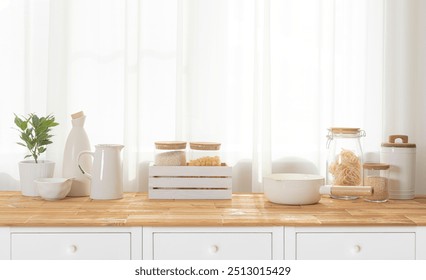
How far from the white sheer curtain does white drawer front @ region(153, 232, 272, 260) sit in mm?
598

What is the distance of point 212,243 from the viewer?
1.97 meters

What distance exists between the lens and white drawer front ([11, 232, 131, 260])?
76.8 inches

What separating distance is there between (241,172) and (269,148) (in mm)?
160

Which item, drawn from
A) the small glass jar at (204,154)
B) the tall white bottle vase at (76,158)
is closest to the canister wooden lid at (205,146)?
the small glass jar at (204,154)

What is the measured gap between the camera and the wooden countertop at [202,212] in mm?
1952

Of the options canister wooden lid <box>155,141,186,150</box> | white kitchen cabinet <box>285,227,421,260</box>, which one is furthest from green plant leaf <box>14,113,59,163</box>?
white kitchen cabinet <box>285,227,421,260</box>

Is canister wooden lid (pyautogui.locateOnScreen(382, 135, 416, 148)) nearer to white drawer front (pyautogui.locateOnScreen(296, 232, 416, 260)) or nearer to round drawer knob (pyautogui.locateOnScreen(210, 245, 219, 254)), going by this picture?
white drawer front (pyautogui.locateOnScreen(296, 232, 416, 260))

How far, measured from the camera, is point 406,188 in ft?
7.91

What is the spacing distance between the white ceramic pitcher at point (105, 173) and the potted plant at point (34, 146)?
0.21 metres

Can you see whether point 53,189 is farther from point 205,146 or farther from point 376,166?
point 376,166

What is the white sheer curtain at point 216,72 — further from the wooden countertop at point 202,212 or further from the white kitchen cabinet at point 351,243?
the white kitchen cabinet at point 351,243

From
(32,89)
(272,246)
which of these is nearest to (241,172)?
(272,246)
